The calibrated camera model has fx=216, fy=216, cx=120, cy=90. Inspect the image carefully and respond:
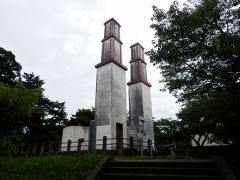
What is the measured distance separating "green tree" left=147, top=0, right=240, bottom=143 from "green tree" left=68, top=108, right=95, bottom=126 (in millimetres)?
19334

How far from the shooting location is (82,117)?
1081 inches

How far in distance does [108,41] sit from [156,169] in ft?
50.0

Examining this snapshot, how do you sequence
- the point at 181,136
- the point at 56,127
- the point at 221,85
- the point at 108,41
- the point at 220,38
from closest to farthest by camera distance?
the point at 220,38 → the point at 221,85 → the point at 108,41 → the point at 56,127 → the point at 181,136

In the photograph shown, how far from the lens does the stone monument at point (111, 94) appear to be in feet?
55.0

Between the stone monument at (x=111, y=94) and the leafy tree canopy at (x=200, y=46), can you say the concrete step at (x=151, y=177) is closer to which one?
the leafy tree canopy at (x=200, y=46)

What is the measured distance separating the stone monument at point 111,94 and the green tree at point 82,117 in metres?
9.99

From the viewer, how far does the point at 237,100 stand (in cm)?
829

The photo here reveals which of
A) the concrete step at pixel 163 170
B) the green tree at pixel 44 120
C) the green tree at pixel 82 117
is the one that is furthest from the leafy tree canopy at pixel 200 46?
the green tree at pixel 82 117

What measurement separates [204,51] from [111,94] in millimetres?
9694

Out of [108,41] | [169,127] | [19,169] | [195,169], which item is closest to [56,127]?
[108,41]

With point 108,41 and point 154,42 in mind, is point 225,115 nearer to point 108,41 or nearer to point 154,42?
point 154,42

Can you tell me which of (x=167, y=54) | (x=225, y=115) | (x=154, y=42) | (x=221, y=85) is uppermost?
(x=154, y=42)

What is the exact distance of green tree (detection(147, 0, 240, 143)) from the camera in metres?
8.01

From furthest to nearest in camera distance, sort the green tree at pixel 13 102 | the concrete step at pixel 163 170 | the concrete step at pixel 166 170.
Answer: the green tree at pixel 13 102, the concrete step at pixel 166 170, the concrete step at pixel 163 170
